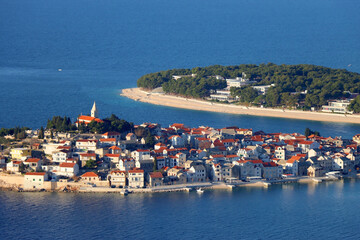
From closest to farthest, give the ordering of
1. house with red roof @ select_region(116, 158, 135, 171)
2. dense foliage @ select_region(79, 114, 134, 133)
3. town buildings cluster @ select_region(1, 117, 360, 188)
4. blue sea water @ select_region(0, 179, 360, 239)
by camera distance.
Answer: blue sea water @ select_region(0, 179, 360, 239) < town buildings cluster @ select_region(1, 117, 360, 188) < house with red roof @ select_region(116, 158, 135, 171) < dense foliage @ select_region(79, 114, 134, 133)

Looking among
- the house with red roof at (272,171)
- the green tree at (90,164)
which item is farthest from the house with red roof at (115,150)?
the house with red roof at (272,171)

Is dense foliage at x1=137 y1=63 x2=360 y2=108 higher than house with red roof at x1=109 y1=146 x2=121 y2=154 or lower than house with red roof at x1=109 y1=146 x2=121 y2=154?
higher

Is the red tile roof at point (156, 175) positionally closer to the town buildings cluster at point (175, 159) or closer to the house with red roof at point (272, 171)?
the town buildings cluster at point (175, 159)

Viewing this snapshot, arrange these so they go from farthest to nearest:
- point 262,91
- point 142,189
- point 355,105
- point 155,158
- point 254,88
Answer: point 262,91 → point 254,88 → point 355,105 → point 155,158 → point 142,189

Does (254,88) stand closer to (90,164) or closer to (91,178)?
(90,164)

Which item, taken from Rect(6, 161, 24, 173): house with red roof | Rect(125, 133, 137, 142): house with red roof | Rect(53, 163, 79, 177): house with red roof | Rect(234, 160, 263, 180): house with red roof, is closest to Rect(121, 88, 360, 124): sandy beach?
Rect(125, 133, 137, 142): house with red roof

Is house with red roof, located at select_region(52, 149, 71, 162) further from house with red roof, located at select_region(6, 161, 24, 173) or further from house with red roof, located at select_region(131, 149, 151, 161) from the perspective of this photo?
house with red roof, located at select_region(131, 149, 151, 161)

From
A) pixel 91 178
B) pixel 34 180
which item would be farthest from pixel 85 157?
pixel 34 180
